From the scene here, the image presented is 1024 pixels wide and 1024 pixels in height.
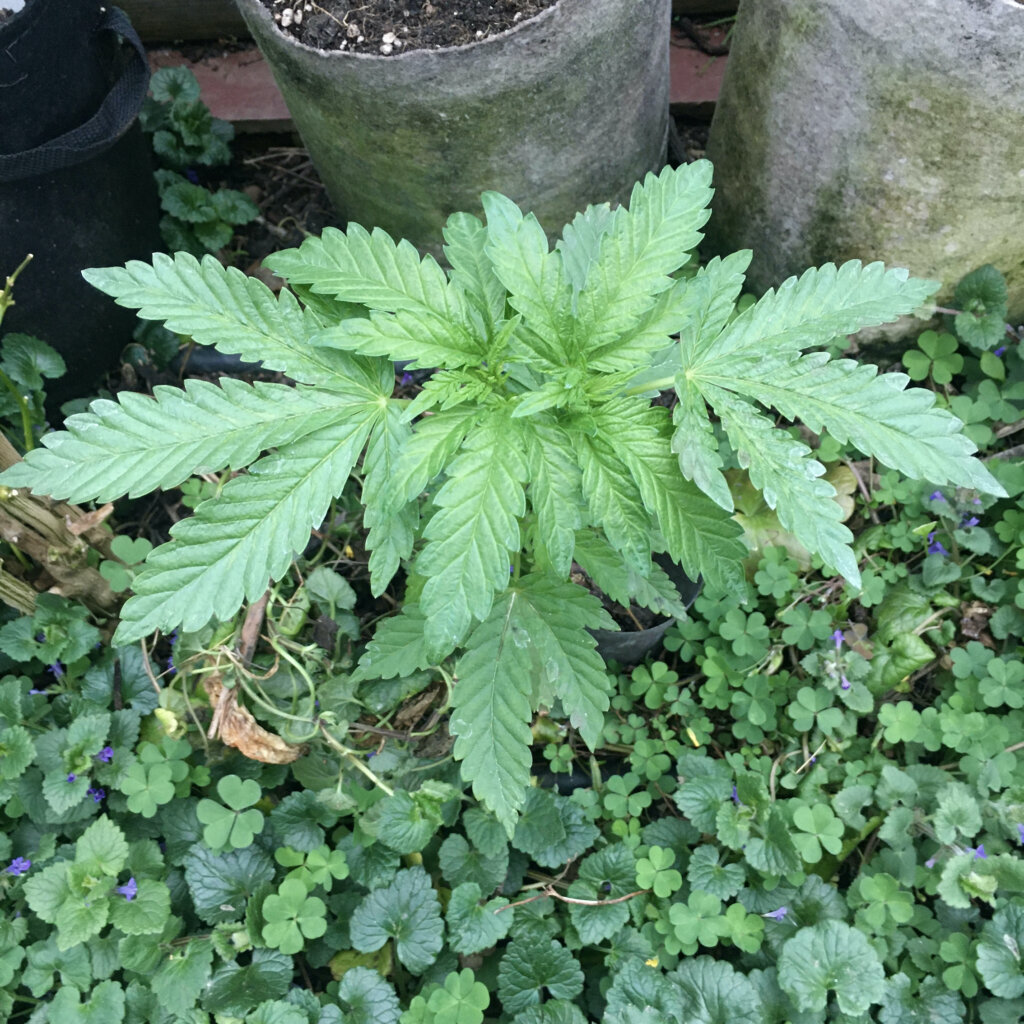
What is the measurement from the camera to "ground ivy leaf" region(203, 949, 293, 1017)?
5.56ft

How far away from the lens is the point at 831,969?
1.67 metres

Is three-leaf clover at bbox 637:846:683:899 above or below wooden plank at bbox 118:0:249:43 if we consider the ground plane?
below

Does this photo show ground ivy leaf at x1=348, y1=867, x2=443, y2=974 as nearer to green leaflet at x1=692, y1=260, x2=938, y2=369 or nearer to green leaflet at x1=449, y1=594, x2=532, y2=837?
green leaflet at x1=449, y1=594, x2=532, y2=837

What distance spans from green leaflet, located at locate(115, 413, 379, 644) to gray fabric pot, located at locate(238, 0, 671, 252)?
2.94ft

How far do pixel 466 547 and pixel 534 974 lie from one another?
104cm

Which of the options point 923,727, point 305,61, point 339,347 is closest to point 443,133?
point 305,61

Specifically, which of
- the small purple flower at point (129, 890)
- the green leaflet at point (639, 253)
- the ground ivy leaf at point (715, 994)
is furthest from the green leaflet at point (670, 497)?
the small purple flower at point (129, 890)

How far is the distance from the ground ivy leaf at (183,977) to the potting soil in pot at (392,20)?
187 cm

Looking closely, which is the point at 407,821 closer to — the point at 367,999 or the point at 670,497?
the point at 367,999

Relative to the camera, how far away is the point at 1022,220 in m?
1.94

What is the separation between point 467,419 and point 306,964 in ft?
4.41

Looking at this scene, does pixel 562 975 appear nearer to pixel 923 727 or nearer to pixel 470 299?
pixel 923 727

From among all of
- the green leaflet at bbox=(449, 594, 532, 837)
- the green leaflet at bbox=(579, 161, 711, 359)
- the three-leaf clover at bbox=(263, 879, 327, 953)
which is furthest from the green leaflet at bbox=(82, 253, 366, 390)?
the three-leaf clover at bbox=(263, 879, 327, 953)

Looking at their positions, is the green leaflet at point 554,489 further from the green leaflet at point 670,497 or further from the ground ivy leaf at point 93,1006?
the ground ivy leaf at point 93,1006
